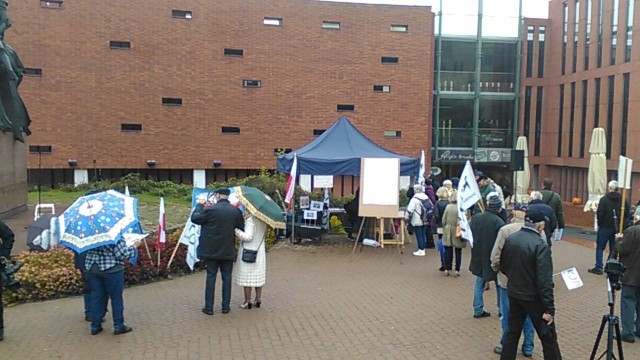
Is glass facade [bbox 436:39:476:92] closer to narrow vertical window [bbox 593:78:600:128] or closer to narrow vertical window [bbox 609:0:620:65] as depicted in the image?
narrow vertical window [bbox 593:78:600:128]

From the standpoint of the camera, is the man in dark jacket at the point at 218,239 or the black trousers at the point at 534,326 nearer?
the black trousers at the point at 534,326

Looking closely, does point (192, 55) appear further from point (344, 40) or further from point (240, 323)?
point (240, 323)

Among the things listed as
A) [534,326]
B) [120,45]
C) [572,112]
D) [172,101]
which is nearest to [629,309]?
[534,326]

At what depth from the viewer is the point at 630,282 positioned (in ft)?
22.6

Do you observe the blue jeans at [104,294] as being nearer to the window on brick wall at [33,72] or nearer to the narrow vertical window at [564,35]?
the window on brick wall at [33,72]

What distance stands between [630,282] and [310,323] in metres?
4.02

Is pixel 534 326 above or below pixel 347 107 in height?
below

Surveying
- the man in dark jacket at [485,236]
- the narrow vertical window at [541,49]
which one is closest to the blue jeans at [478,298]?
the man in dark jacket at [485,236]

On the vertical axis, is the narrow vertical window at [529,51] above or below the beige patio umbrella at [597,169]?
above

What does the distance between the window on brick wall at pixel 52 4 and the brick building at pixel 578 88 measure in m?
26.1

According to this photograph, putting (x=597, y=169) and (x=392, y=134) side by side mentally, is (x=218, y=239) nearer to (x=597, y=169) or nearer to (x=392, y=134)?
(x=597, y=169)

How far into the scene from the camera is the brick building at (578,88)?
2947 centimetres

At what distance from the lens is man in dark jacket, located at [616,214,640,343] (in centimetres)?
689

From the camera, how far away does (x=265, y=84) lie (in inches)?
1139
